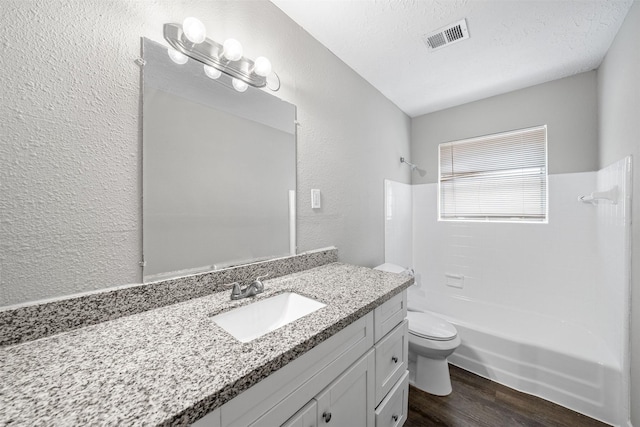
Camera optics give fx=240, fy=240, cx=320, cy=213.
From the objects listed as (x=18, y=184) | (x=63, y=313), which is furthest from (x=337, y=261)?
(x=18, y=184)

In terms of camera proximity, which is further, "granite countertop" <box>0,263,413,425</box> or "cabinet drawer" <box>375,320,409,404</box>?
"cabinet drawer" <box>375,320,409,404</box>

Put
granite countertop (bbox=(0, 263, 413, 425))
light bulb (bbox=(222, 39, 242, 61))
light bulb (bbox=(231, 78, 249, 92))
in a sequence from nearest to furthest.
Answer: granite countertop (bbox=(0, 263, 413, 425)) → light bulb (bbox=(222, 39, 242, 61)) → light bulb (bbox=(231, 78, 249, 92))

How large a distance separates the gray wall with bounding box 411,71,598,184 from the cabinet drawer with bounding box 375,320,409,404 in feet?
6.95

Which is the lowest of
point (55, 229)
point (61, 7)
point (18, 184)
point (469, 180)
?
point (55, 229)

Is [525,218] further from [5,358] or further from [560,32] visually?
[5,358]

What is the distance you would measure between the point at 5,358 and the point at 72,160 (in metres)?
0.54

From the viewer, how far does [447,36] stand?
61.7 inches

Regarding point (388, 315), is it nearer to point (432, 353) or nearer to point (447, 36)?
point (432, 353)

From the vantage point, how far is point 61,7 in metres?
0.73

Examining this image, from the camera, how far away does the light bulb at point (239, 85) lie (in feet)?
3.83

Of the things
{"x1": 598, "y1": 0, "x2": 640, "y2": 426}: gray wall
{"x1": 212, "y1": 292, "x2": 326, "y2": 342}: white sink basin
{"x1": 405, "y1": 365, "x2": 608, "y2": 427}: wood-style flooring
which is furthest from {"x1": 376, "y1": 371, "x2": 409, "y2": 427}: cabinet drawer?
{"x1": 598, "y1": 0, "x2": 640, "y2": 426}: gray wall

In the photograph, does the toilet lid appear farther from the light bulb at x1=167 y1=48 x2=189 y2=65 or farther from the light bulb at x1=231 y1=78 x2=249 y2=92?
the light bulb at x1=167 y1=48 x2=189 y2=65

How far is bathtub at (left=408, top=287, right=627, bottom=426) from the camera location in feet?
4.93

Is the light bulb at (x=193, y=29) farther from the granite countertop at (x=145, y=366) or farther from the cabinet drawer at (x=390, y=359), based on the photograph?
the cabinet drawer at (x=390, y=359)
